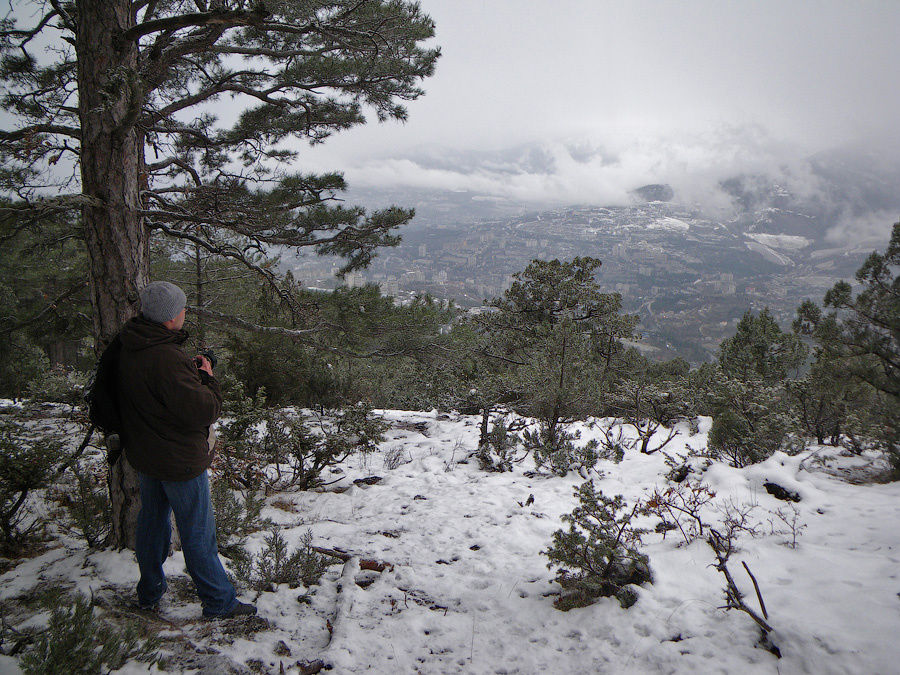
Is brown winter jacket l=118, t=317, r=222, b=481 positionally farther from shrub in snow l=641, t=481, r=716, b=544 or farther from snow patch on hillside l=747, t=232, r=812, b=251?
snow patch on hillside l=747, t=232, r=812, b=251

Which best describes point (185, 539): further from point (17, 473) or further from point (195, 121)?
point (195, 121)

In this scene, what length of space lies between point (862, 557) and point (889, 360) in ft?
15.0

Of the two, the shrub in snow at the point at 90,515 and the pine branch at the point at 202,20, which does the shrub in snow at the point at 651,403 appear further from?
the pine branch at the point at 202,20

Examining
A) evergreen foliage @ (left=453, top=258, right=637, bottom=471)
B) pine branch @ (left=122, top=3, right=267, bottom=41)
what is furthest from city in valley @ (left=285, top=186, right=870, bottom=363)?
pine branch @ (left=122, top=3, right=267, bottom=41)

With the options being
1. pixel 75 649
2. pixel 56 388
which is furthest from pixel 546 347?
pixel 56 388

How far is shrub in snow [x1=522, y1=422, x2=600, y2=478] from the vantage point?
17.0ft

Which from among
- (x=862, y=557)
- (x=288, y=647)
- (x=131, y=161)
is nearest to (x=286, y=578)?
(x=288, y=647)

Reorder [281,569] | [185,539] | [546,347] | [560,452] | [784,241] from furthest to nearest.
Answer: [784,241]
[546,347]
[560,452]
[281,569]
[185,539]

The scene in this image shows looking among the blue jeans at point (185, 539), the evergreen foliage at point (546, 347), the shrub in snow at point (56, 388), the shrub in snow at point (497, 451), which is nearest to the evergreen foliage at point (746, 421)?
the evergreen foliage at point (546, 347)

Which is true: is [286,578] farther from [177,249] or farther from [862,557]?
[177,249]

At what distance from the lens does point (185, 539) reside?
2191 mm

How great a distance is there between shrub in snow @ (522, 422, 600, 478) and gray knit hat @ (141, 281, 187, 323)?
4.40 metres

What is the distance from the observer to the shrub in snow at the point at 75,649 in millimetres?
1370

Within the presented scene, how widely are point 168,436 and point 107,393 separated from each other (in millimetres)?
407
